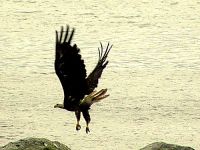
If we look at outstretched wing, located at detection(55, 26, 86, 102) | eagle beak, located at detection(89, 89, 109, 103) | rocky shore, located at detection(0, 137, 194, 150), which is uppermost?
outstretched wing, located at detection(55, 26, 86, 102)

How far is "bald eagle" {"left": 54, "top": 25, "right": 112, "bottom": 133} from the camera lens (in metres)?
8.38

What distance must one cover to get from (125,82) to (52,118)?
97.2 inches

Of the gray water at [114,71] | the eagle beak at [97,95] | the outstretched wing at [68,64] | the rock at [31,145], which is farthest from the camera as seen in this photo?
the gray water at [114,71]

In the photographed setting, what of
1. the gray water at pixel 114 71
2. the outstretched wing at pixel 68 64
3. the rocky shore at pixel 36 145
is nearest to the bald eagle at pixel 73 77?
the outstretched wing at pixel 68 64

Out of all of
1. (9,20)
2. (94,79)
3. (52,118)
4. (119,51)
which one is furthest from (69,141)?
(9,20)

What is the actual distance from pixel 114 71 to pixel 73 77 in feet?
28.1

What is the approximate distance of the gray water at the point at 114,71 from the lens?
44.6ft

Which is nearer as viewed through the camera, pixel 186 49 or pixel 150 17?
pixel 186 49

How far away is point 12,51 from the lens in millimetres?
18453

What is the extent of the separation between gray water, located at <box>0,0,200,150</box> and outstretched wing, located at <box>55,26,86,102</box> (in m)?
4.22

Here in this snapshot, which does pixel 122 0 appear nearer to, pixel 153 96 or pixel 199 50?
pixel 199 50

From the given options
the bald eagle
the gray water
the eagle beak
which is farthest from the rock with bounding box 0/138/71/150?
the gray water

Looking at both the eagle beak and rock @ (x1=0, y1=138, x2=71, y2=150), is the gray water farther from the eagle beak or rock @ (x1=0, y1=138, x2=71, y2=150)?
rock @ (x1=0, y1=138, x2=71, y2=150)

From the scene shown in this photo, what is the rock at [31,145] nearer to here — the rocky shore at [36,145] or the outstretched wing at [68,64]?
the rocky shore at [36,145]
